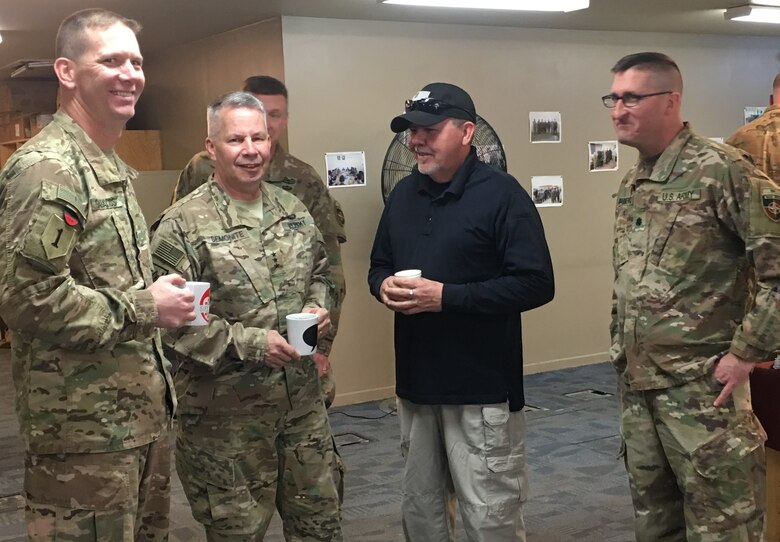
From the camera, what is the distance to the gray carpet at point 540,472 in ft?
12.6

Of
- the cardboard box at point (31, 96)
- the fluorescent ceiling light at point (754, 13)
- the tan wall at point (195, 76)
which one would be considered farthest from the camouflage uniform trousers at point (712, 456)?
the cardboard box at point (31, 96)

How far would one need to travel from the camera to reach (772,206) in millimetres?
2512

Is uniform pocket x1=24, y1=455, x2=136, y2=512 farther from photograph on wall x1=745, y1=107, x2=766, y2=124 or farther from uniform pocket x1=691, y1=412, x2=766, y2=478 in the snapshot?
photograph on wall x1=745, y1=107, x2=766, y2=124

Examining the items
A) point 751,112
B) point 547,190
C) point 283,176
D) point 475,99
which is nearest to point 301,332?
point 283,176

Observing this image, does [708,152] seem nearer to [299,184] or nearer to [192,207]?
[192,207]

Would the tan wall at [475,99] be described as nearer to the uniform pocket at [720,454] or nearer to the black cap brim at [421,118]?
the black cap brim at [421,118]

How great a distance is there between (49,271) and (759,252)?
1.86m

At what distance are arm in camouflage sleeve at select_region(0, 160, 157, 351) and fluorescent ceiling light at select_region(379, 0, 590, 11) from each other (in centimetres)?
365

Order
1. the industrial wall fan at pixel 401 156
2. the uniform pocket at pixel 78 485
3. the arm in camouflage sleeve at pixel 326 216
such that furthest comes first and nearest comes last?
the industrial wall fan at pixel 401 156 → the arm in camouflage sleeve at pixel 326 216 → the uniform pocket at pixel 78 485

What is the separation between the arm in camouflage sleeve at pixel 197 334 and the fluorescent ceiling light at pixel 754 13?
5.12m

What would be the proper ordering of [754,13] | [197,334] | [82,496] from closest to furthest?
[82,496]
[197,334]
[754,13]

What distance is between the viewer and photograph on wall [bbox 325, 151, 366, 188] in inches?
235

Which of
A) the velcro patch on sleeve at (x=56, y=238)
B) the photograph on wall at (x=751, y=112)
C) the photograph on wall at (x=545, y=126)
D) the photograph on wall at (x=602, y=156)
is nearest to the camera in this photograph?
the velcro patch on sleeve at (x=56, y=238)

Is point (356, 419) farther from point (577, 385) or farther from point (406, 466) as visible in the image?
point (406, 466)
